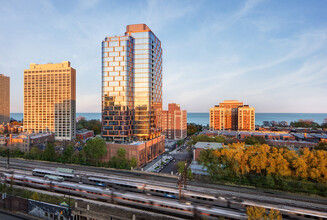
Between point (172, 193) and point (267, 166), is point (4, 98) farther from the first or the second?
point (267, 166)

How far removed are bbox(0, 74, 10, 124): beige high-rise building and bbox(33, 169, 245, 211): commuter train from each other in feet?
525

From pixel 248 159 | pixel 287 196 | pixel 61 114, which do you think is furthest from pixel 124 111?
pixel 61 114

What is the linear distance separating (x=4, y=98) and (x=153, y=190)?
606 ft

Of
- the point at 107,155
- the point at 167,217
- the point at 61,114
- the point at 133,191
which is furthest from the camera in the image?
the point at 61,114

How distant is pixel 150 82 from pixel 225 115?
76824mm

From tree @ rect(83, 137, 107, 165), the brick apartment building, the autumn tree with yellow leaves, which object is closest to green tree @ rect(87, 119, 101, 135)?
the brick apartment building

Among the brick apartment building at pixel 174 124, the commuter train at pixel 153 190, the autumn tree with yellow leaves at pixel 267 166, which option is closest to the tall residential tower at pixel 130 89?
the commuter train at pixel 153 190

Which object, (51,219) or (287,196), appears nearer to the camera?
(51,219)

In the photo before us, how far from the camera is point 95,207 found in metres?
25.2

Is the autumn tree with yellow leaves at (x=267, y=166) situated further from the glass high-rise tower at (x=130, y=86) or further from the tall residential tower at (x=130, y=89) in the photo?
the glass high-rise tower at (x=130, y=86)

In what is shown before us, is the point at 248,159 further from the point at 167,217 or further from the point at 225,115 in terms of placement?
the point at 225,115

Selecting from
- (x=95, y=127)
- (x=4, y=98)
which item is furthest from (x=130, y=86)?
(x=4, y=98)

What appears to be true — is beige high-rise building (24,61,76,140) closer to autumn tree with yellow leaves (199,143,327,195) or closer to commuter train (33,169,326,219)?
commuter train (33,169,326,219)

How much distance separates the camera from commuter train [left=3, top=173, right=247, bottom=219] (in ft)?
75.2
